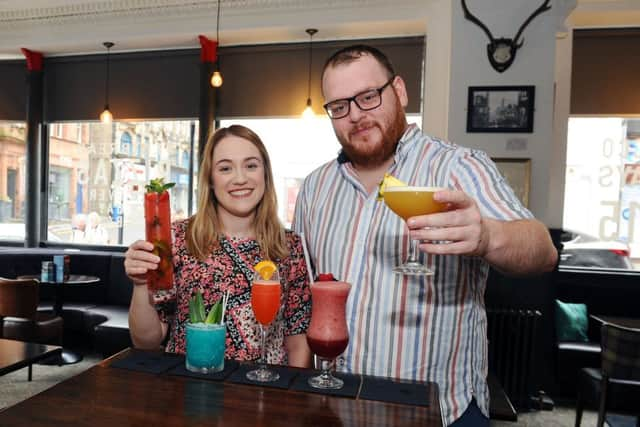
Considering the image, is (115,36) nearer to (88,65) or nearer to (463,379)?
(88,65)

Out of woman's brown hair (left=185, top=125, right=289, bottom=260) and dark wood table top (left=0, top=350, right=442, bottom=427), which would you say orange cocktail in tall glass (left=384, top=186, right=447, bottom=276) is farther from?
woman's brown hair (left=185, top=125, right=289, bottom=260)

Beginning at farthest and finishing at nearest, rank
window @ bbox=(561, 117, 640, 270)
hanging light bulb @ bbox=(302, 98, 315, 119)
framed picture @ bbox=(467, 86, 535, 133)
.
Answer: hanging light bulb @ bbox=(302, 98, 315, 119) < window @ bbox=(561, 117, 640, 270) < framed picture @ bbox=(467, 86, 535, 133)

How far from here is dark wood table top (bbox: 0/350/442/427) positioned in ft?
3.06

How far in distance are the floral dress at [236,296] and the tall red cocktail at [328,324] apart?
1.11 feet

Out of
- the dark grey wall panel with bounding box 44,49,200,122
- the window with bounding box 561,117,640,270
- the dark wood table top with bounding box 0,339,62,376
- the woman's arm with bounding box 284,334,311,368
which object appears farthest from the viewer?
the dark grey wall panel with bounding box 44,49,200,122

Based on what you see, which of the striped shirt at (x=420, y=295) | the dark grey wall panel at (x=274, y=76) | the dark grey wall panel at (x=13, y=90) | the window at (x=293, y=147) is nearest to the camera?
the striped shirt at (x=420, y=295)

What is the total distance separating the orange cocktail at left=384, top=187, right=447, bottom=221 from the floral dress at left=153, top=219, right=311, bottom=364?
618 millimetres

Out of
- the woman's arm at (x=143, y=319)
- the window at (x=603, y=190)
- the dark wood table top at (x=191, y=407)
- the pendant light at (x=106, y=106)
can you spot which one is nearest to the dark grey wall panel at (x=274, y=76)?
the pendant light at (x=106, y=106)

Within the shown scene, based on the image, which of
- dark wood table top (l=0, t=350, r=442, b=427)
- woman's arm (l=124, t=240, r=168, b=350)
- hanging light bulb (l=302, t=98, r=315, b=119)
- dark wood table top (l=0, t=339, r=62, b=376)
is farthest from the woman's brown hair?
hanging light bulb (l=302, t=98, r=315, b=119)

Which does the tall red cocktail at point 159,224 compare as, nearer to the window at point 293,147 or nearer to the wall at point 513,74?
the wall at point 513,74

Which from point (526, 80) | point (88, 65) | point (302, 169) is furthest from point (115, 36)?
point (526, 80)

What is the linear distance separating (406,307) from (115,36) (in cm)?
555

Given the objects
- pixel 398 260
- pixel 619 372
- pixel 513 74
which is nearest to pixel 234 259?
pixel 398 260

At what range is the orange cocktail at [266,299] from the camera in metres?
1.22
